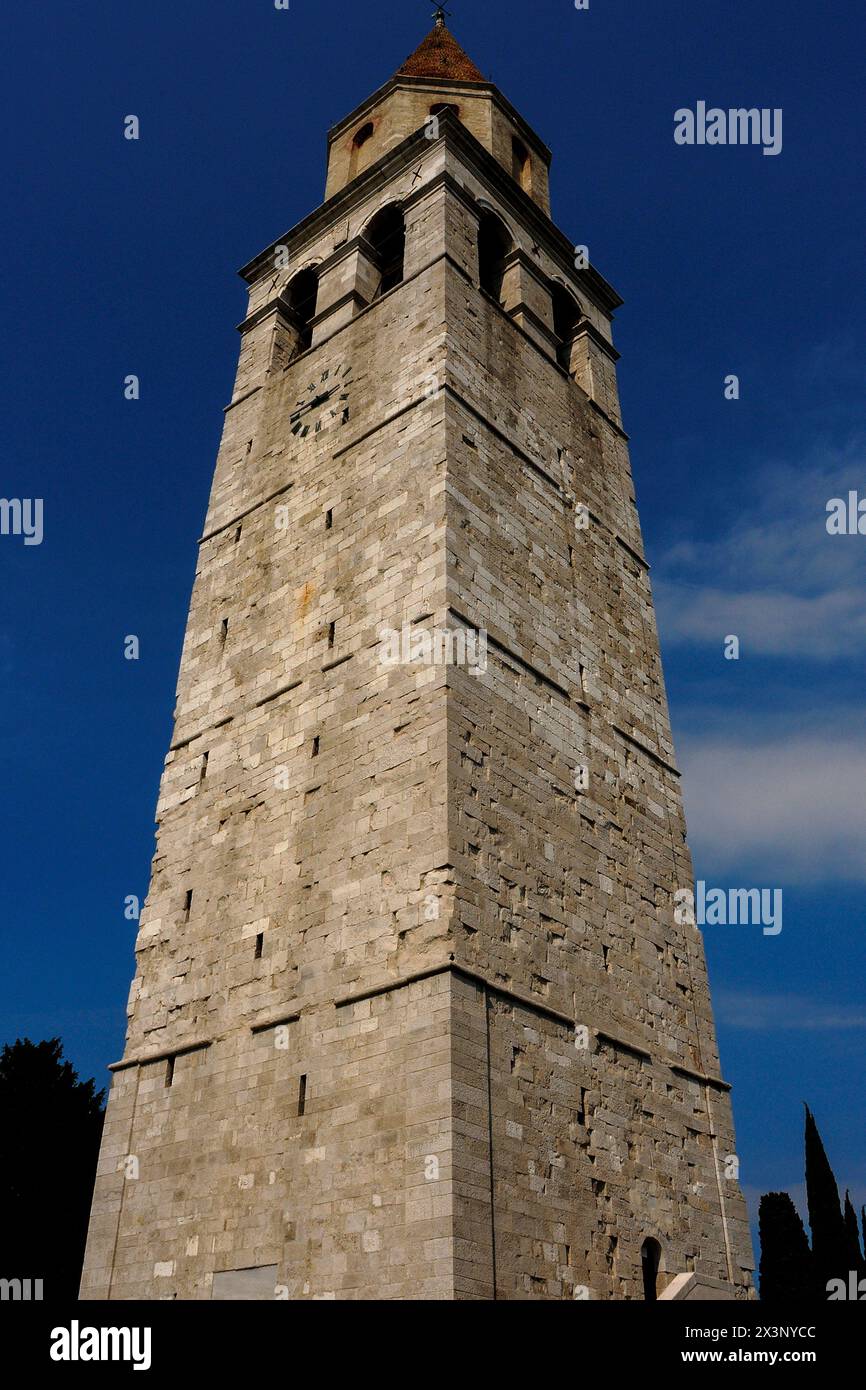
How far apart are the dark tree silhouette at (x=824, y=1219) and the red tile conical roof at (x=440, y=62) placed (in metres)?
26.7

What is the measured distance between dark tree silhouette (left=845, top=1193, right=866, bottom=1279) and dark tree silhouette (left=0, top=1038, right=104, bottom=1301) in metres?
17.6

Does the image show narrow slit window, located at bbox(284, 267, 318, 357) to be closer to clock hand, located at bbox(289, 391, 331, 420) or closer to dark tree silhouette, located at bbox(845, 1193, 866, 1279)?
clock hand, located at bbox(289, 391, 331, 420)

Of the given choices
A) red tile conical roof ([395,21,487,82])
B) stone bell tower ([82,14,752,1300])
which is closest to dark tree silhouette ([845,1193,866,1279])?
stone bell tower ([82,14,752,1300])

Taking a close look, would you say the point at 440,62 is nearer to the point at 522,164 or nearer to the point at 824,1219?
the point at 522,164

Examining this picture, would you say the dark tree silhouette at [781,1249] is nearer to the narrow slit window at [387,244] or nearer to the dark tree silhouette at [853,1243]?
the dark tree silhouette at [853,1243]

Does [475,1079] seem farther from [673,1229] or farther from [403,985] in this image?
[673,1229]

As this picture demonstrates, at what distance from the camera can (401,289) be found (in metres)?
17.2

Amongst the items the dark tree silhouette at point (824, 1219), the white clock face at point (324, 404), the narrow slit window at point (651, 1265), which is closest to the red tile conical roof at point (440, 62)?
the white clock face at point (324, 404)

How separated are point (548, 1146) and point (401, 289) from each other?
12.9 meters

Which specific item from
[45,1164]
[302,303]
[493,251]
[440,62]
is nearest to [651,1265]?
[45,1164]

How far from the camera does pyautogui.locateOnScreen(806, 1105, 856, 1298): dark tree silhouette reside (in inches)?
994

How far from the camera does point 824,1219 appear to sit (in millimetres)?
26359

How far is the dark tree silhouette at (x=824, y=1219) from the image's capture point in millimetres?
25250
